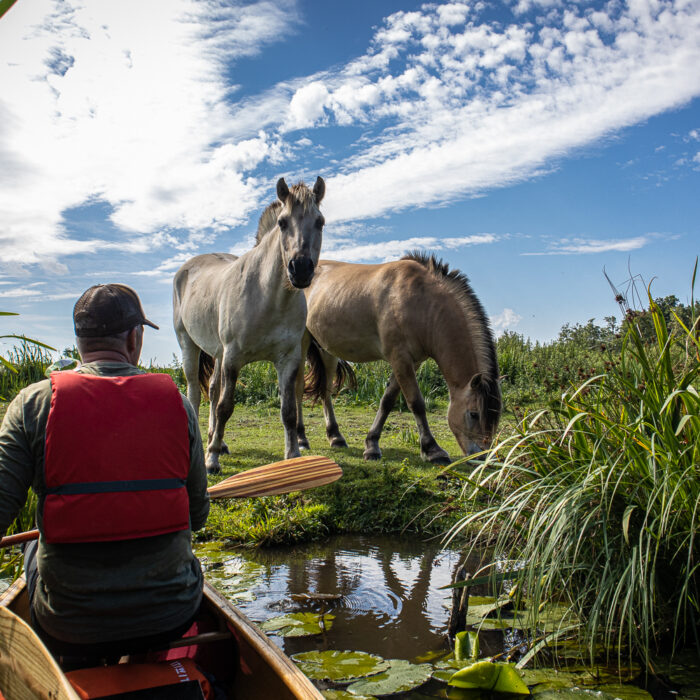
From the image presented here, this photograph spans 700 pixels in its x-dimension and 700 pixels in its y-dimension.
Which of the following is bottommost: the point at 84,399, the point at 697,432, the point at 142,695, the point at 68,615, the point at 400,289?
the point at 142,695

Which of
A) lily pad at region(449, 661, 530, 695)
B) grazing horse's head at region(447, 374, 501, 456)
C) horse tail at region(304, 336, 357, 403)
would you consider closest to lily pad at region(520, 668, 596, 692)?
lily pad at region(449, 661, 530, 695)

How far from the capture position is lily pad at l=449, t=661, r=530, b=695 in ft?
9.07

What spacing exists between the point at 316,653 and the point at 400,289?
199 inches

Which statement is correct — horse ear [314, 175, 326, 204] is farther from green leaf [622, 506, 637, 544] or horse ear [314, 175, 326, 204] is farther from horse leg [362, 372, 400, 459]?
green leaf [622, 506, 637, 544]

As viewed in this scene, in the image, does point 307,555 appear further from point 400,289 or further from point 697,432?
point 400,289

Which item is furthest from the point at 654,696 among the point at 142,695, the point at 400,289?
the point at 400,289

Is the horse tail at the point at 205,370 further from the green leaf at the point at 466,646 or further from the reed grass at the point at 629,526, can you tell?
the green leaf at the point at 466,646

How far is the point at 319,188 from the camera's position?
659 cm

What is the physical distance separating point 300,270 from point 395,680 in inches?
157

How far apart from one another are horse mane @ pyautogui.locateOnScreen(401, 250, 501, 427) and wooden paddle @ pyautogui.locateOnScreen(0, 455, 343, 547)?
3.27 meters

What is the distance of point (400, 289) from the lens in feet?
25.5

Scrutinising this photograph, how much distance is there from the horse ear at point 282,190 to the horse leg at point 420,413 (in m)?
2.33

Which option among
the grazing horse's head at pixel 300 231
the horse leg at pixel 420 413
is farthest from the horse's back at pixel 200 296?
the horse leg at pixel 420 413

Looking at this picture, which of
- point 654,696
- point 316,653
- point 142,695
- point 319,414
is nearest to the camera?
point 142,695
